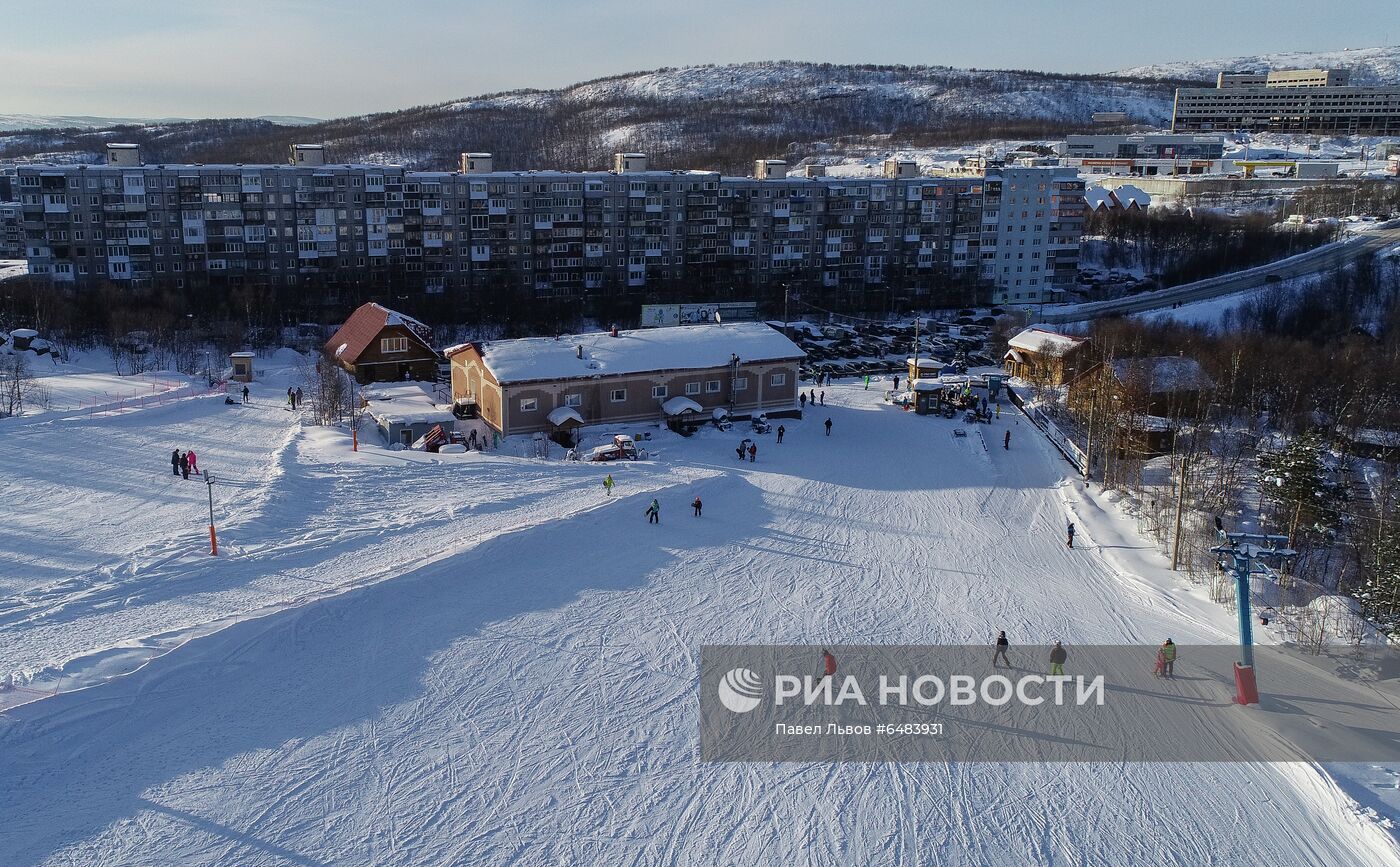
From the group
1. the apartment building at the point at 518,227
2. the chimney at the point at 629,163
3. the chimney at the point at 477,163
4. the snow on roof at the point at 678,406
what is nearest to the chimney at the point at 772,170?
the apartment building at the point at 518,227

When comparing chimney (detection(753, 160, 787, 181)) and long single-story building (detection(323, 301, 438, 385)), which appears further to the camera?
chimney (detection(753, 160, 787, 181))

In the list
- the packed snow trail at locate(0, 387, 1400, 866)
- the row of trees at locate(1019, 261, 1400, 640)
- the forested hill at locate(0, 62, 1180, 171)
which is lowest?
the packed snow trail at locate(0, 387, 1400, 866)

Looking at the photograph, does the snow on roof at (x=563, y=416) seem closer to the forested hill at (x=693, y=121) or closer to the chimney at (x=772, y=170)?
the chimney at (x=772, y=170)

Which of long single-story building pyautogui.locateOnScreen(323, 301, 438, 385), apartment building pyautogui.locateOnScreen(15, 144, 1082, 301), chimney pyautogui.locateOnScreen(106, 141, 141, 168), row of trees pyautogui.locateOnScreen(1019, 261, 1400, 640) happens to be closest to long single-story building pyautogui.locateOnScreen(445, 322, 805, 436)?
long single-story building pyautogui.locateOnScreen(323, 301, 438, 385)

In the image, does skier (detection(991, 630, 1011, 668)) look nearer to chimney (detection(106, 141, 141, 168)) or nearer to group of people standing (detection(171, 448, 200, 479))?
group of people standing (detection(171, 448, 200, 479))

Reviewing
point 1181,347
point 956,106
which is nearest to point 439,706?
point 1181,347

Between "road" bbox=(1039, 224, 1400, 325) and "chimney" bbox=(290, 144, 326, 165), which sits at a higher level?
"chimney" bbox=(290, 144, 326, 165)

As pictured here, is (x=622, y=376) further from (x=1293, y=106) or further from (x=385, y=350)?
(x=1293, y=106)

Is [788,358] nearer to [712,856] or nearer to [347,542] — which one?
[347,542]
